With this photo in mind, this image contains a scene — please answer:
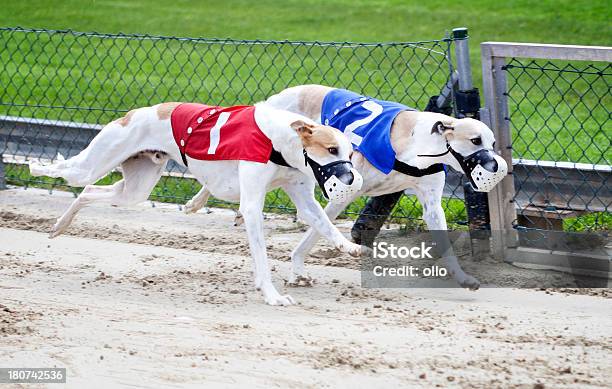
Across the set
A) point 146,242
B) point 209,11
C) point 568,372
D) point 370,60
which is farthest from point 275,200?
point 209,11

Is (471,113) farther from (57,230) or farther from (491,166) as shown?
(57,230)

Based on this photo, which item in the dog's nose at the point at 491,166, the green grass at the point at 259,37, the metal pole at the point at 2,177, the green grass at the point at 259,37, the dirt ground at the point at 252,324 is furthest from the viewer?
the green grass at the point at 259,37

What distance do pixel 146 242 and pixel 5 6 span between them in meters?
10.9

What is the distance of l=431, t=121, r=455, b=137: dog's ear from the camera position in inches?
239

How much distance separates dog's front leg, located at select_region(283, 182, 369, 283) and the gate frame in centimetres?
105

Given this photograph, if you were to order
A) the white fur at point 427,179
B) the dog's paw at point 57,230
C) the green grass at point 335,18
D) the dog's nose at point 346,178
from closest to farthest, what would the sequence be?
the dog's nose at point 346,178 → the white fur at point 427,179 → the dog's paw at point 57,230 → the green grass at point 335,18

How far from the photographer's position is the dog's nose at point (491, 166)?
5930 mm

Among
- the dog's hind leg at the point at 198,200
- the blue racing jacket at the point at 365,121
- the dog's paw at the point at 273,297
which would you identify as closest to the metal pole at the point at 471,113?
the blue racing jacket at the point at 365,121

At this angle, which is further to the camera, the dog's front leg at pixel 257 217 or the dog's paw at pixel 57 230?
the dog's paw at pixel 57 230

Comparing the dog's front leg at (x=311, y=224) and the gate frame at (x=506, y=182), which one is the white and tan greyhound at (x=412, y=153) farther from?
the gate frame at (x=506, y=182)

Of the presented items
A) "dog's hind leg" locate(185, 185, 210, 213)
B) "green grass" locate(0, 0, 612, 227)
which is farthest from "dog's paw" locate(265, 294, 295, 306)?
"green grass" locate(0, 0, 612, 227)

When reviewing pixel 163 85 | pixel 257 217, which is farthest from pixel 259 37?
pixel 257 217

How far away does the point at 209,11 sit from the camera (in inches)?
672

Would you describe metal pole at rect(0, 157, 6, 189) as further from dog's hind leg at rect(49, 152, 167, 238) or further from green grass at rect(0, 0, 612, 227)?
dog's hind leg at rect(49, 152, 167, 238)
